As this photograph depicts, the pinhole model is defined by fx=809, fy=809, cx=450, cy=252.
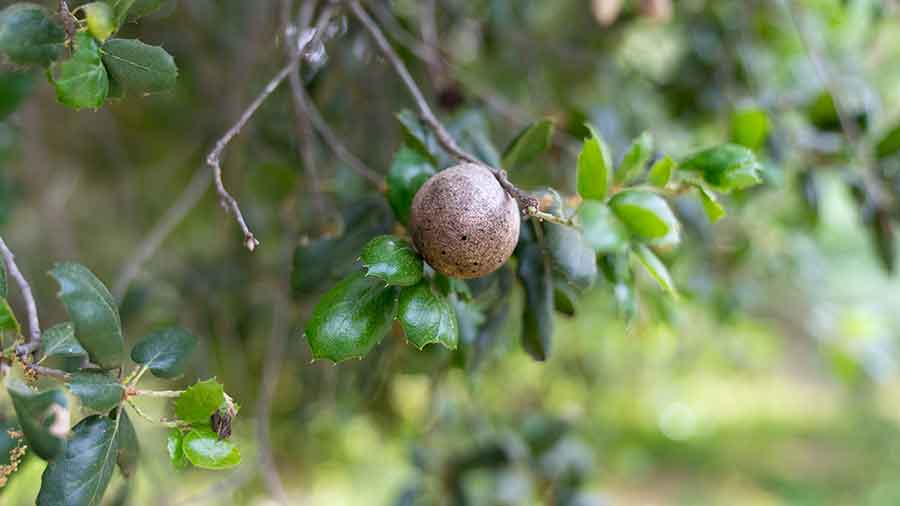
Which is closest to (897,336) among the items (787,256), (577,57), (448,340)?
(787,256)

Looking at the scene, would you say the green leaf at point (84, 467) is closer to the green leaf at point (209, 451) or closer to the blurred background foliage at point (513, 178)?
the green leaf at point (209, 451)

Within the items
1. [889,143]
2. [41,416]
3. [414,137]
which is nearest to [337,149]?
[414,137]

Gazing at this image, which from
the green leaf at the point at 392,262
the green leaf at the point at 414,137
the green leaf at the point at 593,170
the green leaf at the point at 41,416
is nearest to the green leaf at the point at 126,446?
the green leaf at the point at 41,416

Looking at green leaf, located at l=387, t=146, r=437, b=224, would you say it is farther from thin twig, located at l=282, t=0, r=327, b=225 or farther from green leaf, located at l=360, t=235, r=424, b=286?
thin twig, located at l=282, t=0, r=327, b=225

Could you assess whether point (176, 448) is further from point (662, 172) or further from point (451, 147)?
point (662, 172)

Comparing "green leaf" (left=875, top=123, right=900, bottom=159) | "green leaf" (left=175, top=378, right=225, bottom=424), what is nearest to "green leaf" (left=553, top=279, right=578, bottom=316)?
"green leaf" (left=175, top=378, right=225, bottom=424)

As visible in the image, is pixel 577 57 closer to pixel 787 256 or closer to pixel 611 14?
pixel 611 14
